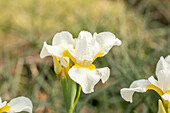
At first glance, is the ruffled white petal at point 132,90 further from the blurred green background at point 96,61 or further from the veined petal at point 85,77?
the blurred green background at point 96,61

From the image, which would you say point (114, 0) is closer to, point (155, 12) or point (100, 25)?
point (155, 12)

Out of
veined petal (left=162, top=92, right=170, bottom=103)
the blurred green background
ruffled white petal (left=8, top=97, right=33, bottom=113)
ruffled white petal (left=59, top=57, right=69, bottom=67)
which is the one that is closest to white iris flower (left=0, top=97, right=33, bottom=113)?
ruffled white petal (left=8, top=97, right=33, bottom=113)

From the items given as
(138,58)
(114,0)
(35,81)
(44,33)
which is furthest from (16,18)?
(138,58)

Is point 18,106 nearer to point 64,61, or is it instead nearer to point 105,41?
point 64,61

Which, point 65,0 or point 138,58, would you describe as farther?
point 65,0

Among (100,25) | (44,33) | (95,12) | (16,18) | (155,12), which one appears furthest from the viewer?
(155,12)

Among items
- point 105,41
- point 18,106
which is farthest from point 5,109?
point 105,41

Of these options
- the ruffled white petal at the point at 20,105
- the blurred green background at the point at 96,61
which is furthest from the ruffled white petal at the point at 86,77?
the blurred green background at the point at 96,61
